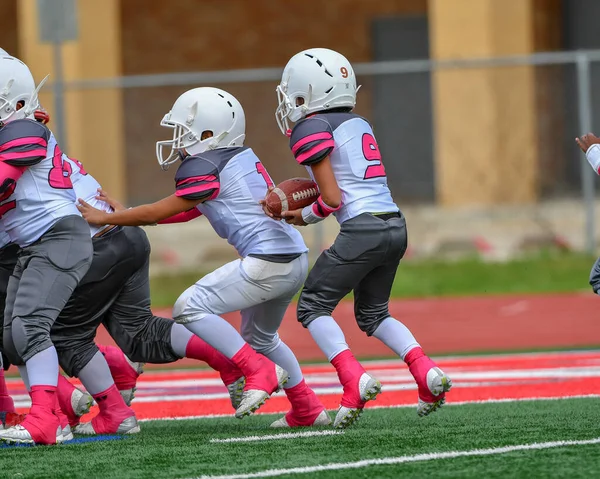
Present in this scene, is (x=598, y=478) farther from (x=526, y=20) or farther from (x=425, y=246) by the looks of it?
(x=526, y=20)

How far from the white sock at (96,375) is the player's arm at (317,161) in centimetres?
118

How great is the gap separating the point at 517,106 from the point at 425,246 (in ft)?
6.17

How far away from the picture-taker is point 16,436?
5832mm

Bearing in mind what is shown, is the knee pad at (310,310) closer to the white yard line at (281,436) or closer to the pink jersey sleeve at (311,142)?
the white yard line at (281,436)

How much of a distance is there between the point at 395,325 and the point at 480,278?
7296 millimetres

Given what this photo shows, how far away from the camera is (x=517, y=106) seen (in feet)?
49.2

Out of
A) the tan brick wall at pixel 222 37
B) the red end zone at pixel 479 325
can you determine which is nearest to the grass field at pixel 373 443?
the red end zone at pixel 479 325

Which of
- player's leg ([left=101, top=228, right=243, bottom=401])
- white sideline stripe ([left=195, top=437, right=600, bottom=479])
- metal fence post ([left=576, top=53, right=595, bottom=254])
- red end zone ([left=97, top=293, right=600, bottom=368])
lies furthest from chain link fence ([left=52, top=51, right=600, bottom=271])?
white sideline stripe ([left=195, top=437, right=600, bottom=479])

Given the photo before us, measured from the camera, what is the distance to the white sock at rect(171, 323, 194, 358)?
664 cm

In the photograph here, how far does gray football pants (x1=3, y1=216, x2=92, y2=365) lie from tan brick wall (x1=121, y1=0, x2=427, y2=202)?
37.8 ft

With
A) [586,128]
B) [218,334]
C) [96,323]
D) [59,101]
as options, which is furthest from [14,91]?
[586,128]

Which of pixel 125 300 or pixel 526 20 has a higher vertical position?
pixel 526 20

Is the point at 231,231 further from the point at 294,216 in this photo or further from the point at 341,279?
the point at 341,279

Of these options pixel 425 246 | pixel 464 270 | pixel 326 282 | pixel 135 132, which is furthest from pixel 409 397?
pixel 135 132
